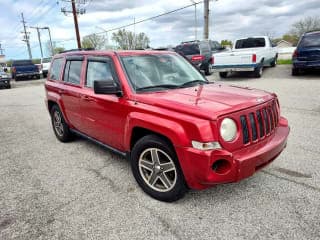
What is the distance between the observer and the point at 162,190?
3.09 meters

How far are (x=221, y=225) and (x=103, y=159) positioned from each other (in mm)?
2435

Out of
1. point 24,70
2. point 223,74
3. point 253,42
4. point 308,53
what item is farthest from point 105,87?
point 24,70

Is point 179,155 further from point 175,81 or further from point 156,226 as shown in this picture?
point 175,81

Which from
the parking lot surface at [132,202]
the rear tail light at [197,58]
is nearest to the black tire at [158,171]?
the parking lot surface at [132,202]

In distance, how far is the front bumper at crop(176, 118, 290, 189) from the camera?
249 centimetres

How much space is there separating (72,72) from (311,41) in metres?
11.0

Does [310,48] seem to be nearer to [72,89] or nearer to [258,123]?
[258,123]

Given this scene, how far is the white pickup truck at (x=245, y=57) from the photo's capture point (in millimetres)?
11633

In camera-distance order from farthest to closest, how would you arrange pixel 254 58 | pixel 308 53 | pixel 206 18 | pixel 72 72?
pixel 206 18, pixel 254 58, pixel 308 53, pixel 72 72

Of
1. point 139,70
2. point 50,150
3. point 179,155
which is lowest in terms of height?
point 50,150

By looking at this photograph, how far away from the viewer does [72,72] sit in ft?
15.4

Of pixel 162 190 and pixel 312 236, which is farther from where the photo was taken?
pixel 162 190

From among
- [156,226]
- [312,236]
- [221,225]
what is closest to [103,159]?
[156,226]

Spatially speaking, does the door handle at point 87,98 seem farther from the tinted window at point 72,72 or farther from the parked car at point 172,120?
the tinted window at point 72,72
